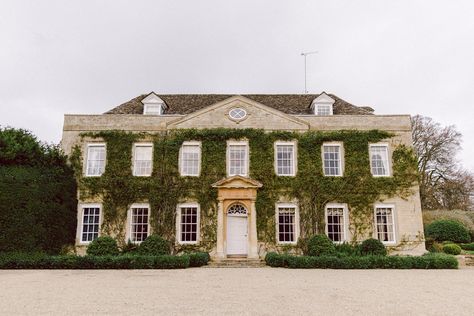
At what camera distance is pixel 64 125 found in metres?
20.5

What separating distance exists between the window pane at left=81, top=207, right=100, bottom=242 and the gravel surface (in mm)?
6409

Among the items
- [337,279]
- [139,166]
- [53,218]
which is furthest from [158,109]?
[337,279]

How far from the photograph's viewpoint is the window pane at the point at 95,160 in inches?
796

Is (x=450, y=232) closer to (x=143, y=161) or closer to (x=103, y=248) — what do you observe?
(x=143, y=161)

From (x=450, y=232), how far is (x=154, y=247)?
20.2 m

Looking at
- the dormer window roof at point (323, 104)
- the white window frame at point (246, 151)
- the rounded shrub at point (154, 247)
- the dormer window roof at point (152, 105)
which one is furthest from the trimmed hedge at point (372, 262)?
the dormer window roof at point (152, 105)

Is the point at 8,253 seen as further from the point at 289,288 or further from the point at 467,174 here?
the point at 467,174

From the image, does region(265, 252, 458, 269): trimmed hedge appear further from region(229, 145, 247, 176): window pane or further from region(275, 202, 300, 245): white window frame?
region(229, 145, 247, 176): window pane

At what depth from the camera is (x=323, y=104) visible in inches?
869

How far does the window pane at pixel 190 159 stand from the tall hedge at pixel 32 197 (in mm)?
6018

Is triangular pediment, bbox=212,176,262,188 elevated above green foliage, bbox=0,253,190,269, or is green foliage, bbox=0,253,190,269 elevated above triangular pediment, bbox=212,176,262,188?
triangular pediment, bbox=212,176,262,188

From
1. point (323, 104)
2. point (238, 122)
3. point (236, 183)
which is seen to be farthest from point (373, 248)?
point (238, 122)

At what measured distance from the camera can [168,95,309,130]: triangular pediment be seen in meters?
20.7

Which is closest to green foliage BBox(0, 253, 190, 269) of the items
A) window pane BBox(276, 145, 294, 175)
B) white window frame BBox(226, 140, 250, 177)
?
white window frame BBox(226, 140, 250, 177)
